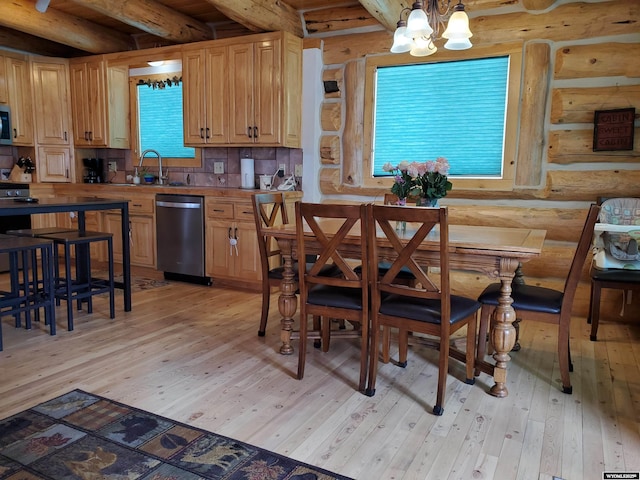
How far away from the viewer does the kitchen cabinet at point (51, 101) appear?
5.58 m

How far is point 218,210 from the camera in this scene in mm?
4680

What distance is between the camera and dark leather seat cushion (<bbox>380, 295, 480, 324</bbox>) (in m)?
2.35

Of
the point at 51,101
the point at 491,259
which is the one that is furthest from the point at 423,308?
the point at 51,101

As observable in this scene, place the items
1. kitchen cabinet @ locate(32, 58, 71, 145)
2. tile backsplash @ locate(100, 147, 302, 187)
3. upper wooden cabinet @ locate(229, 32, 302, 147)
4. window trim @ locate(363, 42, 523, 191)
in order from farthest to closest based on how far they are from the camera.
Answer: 1. kitchen cabinet @ locate(32, 58, 71, 145)
2. tile backsplash @ locate(100, 147, 302, 187)
3. upper wooden cabinet @ locate(229, 32, 302, 147)
4. window trim @ locate(363, 42, 523, 191)

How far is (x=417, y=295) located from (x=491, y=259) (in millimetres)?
421

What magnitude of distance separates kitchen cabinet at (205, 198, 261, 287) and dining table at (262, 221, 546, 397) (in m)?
1.69

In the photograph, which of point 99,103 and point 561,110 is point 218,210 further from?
point 561,110

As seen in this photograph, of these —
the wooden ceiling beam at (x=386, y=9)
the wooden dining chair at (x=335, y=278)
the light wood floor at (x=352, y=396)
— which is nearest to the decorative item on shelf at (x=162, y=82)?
the wooden ceiling beam at (x=386, y=9)

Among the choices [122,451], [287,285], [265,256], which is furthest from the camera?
[265,256]

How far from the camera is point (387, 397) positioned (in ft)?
8.24

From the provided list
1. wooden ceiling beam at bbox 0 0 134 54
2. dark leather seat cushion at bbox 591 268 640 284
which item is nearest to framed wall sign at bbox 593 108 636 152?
dark leather seat cushion at bbox 591 268 640 284

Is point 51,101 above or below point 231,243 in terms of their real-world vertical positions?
above

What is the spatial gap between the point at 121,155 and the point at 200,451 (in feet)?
→ 15.7

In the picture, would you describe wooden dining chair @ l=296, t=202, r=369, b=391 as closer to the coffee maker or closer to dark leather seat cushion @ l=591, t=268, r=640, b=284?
dark leather seat cushion @ l=591, t=268, r=640, b=284
